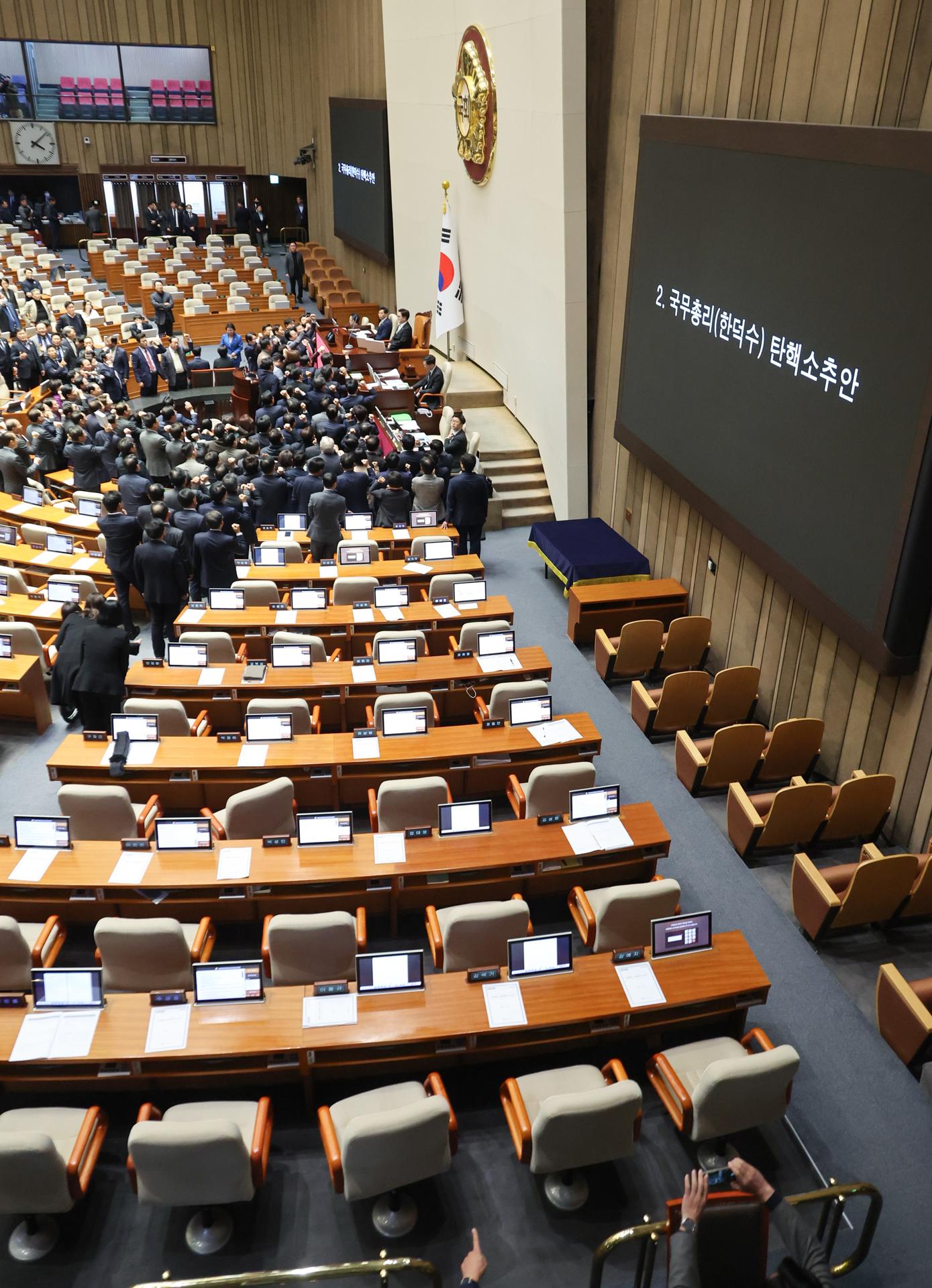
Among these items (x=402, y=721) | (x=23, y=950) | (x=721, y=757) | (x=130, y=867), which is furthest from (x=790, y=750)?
(x=23, y=950)

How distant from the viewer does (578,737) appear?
673 centimetres

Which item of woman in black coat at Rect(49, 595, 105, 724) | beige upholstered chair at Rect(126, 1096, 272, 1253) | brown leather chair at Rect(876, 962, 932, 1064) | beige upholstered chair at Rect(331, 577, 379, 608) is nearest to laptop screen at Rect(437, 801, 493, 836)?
beige upholstered chair at Rect(126, 1096, 272, 1253)

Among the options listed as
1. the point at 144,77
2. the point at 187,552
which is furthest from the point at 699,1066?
the point at 144,77

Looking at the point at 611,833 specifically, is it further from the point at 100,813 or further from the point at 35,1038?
the point at 35,1038

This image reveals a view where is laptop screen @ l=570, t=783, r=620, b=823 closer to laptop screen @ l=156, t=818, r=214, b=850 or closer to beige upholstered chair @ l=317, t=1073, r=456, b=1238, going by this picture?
beige upholstered chair @ l=317, t=1073, r=456, b=1238

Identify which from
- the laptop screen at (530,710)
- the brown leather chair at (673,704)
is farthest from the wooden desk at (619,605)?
the laptop screen at (530,710)

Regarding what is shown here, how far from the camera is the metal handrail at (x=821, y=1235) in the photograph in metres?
3.40

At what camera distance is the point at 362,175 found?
19.5m

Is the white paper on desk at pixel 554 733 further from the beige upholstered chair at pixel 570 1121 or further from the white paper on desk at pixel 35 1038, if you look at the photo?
the white paper on desk at pixel 35 1038

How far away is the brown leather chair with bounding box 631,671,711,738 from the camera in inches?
299

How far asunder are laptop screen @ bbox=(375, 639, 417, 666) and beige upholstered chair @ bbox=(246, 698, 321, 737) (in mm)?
793

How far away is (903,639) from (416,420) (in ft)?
29.8

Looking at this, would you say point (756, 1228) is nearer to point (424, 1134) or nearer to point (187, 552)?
point (424, 1134)

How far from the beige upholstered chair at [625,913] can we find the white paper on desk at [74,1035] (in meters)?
2.42
